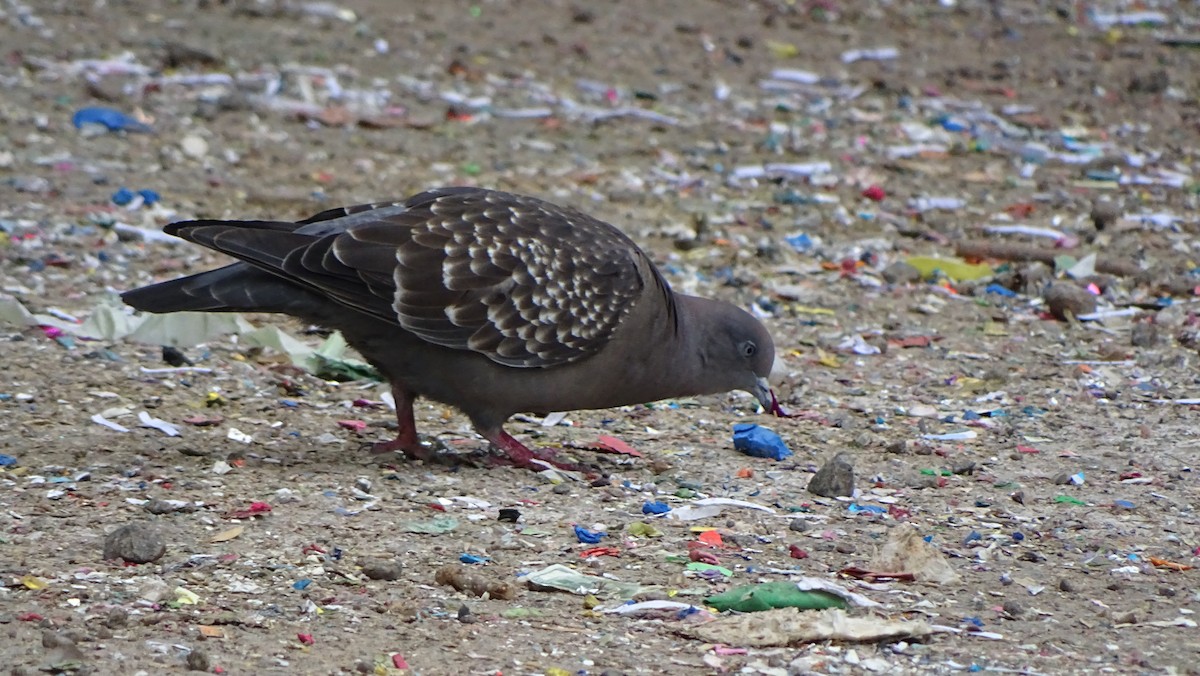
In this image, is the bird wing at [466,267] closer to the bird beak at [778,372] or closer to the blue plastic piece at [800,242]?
the bird beak at [778,372]

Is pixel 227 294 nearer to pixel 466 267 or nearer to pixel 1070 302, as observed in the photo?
pixel 466 267

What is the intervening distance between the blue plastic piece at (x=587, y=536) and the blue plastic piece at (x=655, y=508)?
1.05ft

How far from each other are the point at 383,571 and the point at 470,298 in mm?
1477

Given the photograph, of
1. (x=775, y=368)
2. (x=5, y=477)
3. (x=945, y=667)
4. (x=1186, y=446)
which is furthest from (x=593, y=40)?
(x=945, y=667)

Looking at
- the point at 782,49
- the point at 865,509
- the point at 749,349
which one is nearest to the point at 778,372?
the point at 749,349

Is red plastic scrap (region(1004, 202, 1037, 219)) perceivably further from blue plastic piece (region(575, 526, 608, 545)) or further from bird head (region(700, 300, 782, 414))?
blue plastic piece (region(575, 526, 608, 545))

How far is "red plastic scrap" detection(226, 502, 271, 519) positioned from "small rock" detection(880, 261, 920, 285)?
15.1ft

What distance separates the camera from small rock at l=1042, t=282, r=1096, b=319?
8.32 m

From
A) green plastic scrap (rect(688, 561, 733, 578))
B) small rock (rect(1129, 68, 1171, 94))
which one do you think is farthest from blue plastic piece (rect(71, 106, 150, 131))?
small rock (rect(1129, 68, 1171, 94))

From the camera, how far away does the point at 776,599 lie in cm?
446

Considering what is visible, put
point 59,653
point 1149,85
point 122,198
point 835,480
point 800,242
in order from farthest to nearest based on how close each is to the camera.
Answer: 1. point 1149,85
2. point 800,242
3. point 122,198
4. point 835,480
5. point 59,653

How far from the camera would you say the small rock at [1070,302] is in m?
8.32

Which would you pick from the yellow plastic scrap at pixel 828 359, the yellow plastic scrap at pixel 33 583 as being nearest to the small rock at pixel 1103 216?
the yellow plastic scrap at pixel 828 359

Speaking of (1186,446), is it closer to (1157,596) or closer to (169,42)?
(1157,596)
